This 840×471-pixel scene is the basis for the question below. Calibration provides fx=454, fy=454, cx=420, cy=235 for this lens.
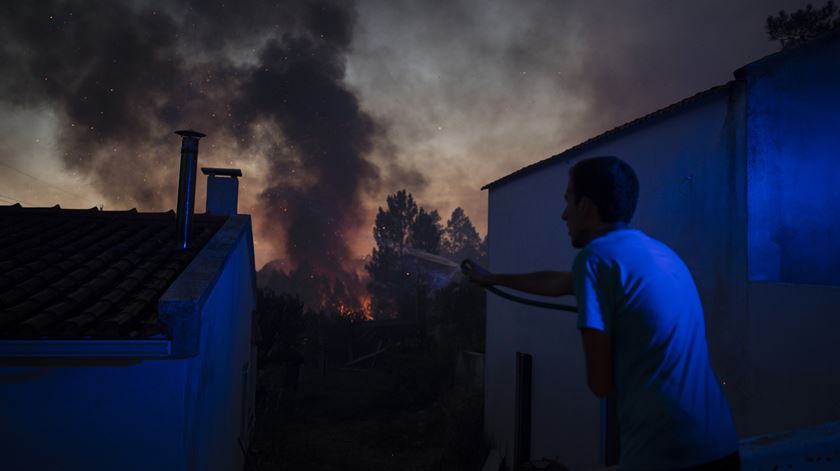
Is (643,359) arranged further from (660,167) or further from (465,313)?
(465,313)

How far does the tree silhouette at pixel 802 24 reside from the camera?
449 inches

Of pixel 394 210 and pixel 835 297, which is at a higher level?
pixel 394 210

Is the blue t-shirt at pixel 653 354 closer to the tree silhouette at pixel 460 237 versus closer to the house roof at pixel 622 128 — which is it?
the house roof at pixel 622 128

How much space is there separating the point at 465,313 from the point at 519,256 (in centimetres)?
1200

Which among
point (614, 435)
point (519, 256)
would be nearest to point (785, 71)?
point (614, 435)

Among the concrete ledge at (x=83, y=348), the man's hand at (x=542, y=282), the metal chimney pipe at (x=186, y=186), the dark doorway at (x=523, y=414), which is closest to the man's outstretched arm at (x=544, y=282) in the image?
the man's hand at (x=542, y=282)

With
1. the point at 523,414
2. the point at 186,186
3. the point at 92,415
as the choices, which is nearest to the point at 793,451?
the point at 92,415

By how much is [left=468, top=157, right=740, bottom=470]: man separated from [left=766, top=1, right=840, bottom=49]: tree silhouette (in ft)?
45.2

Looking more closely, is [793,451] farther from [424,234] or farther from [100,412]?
[424,234]

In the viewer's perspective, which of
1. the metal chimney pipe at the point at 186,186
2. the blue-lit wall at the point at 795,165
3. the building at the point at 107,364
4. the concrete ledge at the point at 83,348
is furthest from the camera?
the metal chimney pipe at the point at 186,186

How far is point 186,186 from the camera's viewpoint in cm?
661

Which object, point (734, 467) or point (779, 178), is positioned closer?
point (734, 467)

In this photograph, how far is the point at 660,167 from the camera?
6.50 metres

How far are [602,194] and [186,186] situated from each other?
6472 mm
